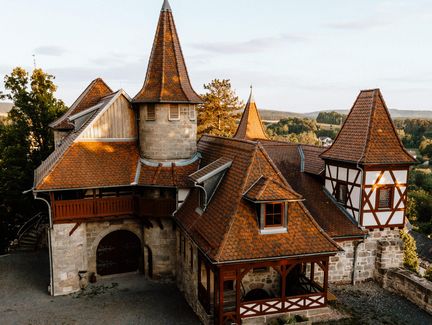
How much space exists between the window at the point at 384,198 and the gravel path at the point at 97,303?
931 centimetres

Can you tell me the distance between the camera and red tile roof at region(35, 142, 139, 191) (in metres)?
15.9

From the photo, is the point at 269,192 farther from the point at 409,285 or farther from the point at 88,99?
the point at 88,99

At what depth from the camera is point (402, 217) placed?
17.0 m

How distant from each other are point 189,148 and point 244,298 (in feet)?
23.8

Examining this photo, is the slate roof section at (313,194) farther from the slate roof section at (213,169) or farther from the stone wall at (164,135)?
the stone wall at (164,135)

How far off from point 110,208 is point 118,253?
2.57 m

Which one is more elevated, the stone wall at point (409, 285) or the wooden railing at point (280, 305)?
the wooden railing at point (280, 305)

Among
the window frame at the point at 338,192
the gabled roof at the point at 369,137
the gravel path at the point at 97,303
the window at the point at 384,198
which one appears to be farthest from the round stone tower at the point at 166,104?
the window at the point at 384,198

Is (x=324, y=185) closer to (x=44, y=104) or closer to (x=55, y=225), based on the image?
(x=55, y=225)

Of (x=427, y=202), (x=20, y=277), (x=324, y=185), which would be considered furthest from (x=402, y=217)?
(x=427, y=202)

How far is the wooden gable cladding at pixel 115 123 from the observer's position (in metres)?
17.6

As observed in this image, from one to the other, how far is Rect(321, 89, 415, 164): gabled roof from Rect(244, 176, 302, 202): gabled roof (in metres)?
4.91

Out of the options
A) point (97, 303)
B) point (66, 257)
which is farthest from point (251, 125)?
point (97, 303)

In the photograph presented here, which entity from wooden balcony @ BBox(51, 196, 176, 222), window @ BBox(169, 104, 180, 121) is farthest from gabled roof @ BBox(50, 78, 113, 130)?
window @ BBox(169, 104, 180, 121)
